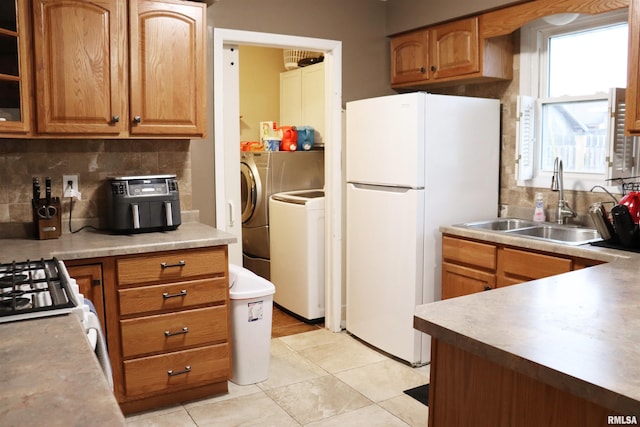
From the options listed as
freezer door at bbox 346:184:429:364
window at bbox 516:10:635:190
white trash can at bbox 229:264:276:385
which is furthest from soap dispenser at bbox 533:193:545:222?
white trash can at bbox 229:264:276:385

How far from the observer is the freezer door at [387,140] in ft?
10.8

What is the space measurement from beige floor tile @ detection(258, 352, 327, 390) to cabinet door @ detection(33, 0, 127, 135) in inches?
61.7

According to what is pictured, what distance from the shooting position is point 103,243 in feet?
9.01

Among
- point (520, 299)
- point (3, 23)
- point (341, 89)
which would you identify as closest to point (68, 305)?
point (520, 299)

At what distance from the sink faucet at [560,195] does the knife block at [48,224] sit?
2.68m

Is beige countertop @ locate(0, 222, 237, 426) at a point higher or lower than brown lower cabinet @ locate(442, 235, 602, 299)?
higher

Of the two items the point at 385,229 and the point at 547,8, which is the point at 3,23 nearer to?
the point at 385,229

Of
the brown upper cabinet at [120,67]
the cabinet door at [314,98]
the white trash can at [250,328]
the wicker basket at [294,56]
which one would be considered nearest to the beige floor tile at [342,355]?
the white trash can at [250,328]

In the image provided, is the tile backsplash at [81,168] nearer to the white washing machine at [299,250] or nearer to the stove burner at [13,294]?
the white washing machine at [299,250]

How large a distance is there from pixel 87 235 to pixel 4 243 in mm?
376

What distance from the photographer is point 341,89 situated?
3.95m

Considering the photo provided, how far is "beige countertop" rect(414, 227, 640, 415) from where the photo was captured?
1136mm

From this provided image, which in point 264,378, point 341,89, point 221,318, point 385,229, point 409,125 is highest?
point 341,89

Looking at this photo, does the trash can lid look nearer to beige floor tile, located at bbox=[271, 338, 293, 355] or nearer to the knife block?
beige floor tile, located at bbox=[271, 338, 293, 355]
